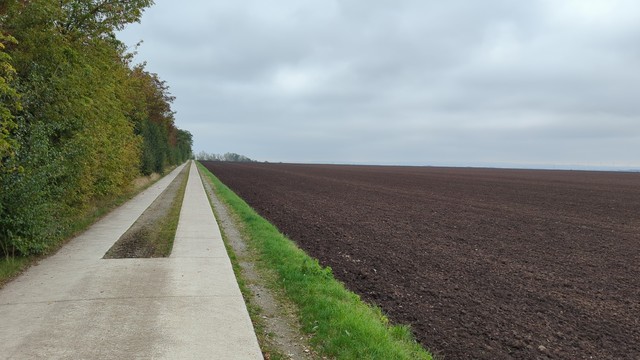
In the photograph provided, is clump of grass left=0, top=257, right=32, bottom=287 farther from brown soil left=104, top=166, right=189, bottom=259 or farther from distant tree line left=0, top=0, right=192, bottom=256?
brown soil left=104, top=166, right=189, bottom=259

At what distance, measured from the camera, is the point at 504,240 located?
38.9 feet

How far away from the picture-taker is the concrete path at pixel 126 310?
4008mm

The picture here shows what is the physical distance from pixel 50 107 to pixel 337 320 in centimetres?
680

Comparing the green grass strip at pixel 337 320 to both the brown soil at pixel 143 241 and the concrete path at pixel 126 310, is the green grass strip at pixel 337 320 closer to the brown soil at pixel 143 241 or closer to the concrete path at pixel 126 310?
the concrete path at pixel 126 310

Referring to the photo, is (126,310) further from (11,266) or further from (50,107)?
(50,107)

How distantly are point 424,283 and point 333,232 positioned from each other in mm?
4958

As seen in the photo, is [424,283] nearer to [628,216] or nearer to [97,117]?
[97,117]

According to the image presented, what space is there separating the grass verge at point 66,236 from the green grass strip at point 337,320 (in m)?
3.84

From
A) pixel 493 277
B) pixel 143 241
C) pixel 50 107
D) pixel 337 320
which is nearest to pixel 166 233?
pixel 143 241

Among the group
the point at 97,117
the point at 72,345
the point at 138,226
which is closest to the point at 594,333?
the point at 72,345

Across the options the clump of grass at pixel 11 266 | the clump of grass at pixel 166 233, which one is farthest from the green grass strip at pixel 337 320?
the clump of grass at pixel 11 266

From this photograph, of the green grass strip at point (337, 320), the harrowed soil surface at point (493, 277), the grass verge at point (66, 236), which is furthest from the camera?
the grass verge at point (66, 236)

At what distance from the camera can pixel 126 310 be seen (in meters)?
4.97

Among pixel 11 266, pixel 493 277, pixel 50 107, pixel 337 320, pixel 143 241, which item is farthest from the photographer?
pixel 143 241
